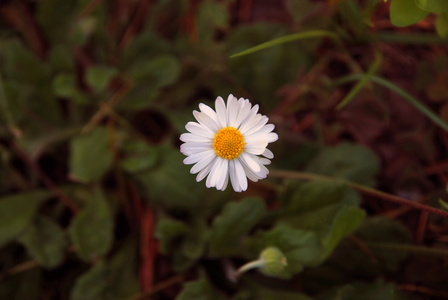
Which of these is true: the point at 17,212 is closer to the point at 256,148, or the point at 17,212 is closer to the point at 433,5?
the point at 256,148

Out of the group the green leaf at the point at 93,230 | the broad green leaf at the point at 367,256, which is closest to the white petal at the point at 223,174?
the broad green leaf at the point at 367,256

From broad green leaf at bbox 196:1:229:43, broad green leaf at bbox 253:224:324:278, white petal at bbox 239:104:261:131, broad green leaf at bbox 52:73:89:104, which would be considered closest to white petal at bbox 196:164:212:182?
white petal at bbox 239:104:261:131

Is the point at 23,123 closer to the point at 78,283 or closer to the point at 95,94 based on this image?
the point at 95,94

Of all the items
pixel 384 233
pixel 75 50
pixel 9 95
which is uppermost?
pixel 75 50

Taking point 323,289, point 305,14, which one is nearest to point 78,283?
point 323,289

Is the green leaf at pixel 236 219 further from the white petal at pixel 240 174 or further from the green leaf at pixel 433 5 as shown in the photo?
the green leaf at pixel 433 5

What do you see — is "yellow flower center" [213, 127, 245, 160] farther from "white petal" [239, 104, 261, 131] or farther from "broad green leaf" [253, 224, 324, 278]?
"broad green leaf" [253, 224, 324, 278]
